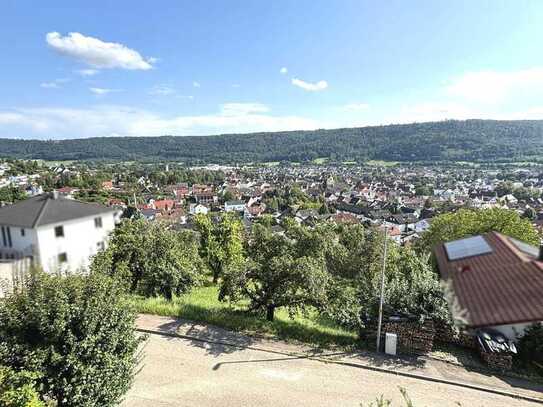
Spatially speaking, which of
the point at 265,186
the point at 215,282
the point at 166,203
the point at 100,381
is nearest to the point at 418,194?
the point at 265,186

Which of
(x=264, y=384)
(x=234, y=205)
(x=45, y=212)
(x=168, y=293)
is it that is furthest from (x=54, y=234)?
(x=234, y=205)

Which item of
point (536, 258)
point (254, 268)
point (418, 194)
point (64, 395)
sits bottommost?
point (418, 194)

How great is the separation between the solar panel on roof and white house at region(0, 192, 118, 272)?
178 cm

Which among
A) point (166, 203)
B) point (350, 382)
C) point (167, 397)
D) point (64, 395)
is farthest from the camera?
point (166, 203)

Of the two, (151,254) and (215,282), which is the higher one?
(151,254)

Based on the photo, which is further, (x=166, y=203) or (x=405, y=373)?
(x=166, y=203)

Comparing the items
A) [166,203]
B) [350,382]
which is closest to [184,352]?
[350,382]

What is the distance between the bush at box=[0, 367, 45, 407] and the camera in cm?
787

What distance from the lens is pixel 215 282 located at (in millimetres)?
32656

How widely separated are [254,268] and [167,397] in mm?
5980

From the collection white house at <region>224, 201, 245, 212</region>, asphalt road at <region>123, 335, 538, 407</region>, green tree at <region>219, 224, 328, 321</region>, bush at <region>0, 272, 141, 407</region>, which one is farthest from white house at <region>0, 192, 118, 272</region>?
white house at <region>224, 201, 245, 212</region>

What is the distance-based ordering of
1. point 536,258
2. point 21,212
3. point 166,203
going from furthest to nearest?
point 166,203 → point 21,212 → point 536,258

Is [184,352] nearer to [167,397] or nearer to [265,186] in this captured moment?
[167,397]

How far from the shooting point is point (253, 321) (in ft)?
57.5
